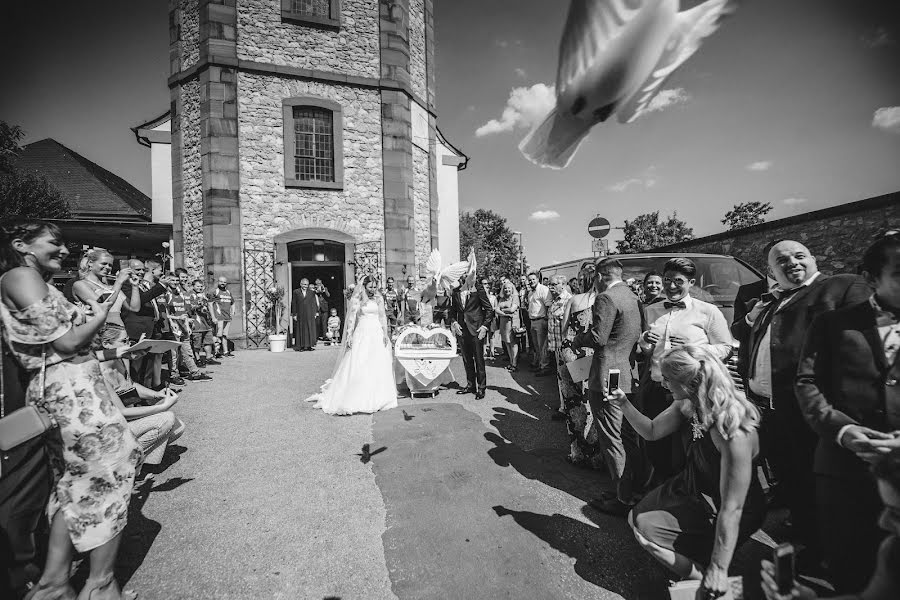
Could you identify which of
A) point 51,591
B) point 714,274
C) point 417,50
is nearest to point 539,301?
point 714,274

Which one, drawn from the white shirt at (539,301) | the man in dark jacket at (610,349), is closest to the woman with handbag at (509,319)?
the white shirt at (539,301)

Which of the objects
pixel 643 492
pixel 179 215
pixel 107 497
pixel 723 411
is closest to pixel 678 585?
pixel 723 411

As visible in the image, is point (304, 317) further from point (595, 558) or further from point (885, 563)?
point (885, 563)

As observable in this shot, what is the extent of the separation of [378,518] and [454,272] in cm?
477

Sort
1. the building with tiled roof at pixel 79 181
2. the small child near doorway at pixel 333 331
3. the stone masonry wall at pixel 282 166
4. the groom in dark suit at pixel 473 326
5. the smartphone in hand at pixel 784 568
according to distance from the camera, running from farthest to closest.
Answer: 1. the building with tiled roof at pixel 79 181
2. the small child near doorway at pixel 333 331
3. the stone masonry wall at pixel 282 166
4. the groom in dark suit at pixel 473 326
5. the smartphone in hand at pixel 784 568

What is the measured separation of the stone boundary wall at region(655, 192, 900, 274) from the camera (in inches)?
244

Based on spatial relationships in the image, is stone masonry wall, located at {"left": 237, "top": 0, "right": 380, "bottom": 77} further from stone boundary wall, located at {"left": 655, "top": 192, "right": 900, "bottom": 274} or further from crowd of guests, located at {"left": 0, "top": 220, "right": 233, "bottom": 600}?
crowd of guests, located at {"left": 0, "top": 220, "right": 233, "bottom": 600}

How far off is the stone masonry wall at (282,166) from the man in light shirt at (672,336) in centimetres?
1126

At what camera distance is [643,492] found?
9.83 feet

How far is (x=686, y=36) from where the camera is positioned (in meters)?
1.04

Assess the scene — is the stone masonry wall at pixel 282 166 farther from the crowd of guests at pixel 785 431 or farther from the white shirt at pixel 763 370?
the white shirt at pixel 763 370

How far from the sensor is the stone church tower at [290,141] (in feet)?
39.9

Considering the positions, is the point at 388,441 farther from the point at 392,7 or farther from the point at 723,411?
the point at 392,7

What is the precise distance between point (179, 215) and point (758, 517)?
15200 millimetres
